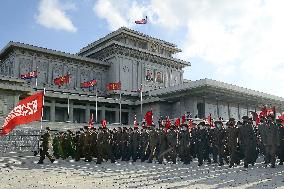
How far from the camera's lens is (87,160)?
51.2 ft

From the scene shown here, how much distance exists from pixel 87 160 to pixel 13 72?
34818 millimetres

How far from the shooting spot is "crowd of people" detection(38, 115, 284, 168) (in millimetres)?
11945

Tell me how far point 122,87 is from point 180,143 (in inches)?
1545

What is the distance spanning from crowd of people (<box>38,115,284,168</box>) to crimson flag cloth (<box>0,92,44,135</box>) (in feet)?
6.56

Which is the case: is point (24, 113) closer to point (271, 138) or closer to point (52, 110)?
point (271, 138)

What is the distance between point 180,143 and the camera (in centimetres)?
1392

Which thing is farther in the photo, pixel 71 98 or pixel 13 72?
pixel 13 72

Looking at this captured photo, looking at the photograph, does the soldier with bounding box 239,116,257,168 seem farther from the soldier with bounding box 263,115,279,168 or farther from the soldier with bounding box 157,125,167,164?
the soldier with bounding box 157,125,167,164

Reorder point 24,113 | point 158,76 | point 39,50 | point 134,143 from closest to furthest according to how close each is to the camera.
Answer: point 24,113 < point 134,143 < point 39,50 < point 158,76

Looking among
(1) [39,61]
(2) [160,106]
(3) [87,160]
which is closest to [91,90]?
(1) [39,61]

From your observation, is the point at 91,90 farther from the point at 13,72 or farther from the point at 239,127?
the point at 239,127

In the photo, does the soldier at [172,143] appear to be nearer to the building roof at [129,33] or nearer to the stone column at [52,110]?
the stone column at [52,110]

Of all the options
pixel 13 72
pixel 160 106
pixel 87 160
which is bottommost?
pixel 87 160

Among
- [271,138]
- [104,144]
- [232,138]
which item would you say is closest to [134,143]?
[104,144]
